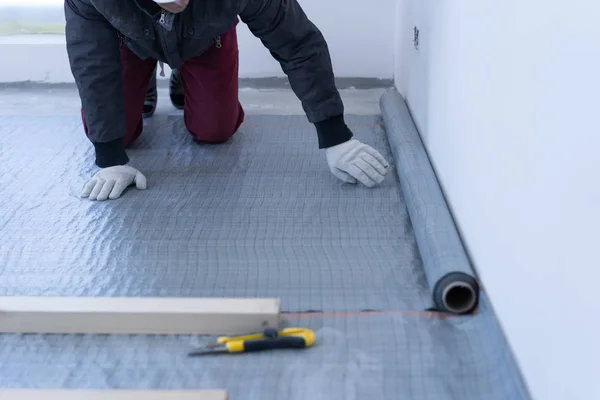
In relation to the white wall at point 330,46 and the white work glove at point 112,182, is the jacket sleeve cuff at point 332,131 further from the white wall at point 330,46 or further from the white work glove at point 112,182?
the white wall at point 330,46

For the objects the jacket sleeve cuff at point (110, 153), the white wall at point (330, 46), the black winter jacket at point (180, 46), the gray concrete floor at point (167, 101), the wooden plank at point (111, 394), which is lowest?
the gray concrete floor at point (167, 101)

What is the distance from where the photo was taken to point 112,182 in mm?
1919

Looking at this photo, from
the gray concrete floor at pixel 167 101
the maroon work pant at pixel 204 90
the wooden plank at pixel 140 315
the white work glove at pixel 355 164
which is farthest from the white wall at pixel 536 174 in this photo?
the gray concrete floor at pixel 167 101

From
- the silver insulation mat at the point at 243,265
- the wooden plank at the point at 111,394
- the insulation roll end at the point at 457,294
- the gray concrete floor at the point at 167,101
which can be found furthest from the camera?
the gray concrete floor at the point at 167,101

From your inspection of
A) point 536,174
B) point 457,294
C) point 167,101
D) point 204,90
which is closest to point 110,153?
point 204,90

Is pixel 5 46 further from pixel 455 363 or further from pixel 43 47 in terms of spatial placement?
pixel 455 363

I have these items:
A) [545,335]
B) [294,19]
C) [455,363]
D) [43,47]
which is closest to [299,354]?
[455,363]

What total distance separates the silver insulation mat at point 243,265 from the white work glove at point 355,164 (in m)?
0.05

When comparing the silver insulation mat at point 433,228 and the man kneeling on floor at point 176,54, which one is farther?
the man kneeling on floor at point 176,54

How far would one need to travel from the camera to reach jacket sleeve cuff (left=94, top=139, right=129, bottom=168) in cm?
193

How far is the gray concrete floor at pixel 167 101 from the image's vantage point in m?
2.74

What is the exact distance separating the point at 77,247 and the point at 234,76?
2.93 ft

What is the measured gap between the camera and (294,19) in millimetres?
1812

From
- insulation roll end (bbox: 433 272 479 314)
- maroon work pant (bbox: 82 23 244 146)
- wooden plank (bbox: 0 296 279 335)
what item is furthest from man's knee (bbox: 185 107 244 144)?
insulation roll end (bbox: 433 272 479 314)
